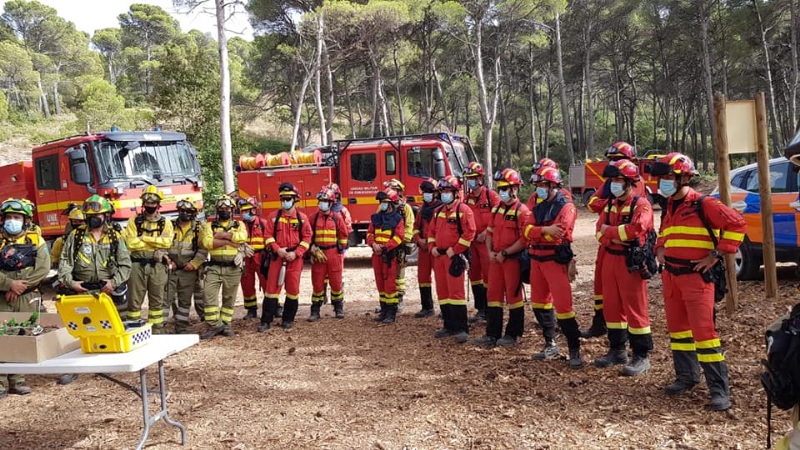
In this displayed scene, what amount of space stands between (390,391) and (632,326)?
213 centimetres

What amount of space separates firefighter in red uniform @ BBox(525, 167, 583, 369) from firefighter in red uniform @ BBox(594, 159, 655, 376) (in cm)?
30

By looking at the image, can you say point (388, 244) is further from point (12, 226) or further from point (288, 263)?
point (12, 226)

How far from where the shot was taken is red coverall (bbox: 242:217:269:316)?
7738 mm

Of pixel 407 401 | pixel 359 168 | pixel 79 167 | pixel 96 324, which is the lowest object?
pixel 407 401

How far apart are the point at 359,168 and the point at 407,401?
8520 millimetres

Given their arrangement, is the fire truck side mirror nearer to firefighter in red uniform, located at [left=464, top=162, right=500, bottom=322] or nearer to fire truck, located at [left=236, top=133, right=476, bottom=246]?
fire truck, located at [left=236, top=133, right=476, bottom=246]

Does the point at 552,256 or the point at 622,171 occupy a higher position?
the point at 622,171

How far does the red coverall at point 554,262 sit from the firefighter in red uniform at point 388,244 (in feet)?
8.45

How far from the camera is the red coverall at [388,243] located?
765 cm

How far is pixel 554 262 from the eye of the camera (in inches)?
206

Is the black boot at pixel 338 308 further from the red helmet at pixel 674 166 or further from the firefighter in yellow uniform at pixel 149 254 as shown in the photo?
the red helmet at pixel 674 166

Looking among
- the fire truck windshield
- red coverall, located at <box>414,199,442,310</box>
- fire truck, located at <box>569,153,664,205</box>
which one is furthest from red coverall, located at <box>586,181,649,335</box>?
fire truck, located at <box>569,153,664,205</box>

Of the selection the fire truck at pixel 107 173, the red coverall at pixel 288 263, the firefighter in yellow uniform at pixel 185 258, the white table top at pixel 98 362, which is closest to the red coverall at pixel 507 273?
the red coverall at pixel 288 263

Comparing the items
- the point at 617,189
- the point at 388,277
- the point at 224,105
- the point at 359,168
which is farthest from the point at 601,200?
the point at 224,105
